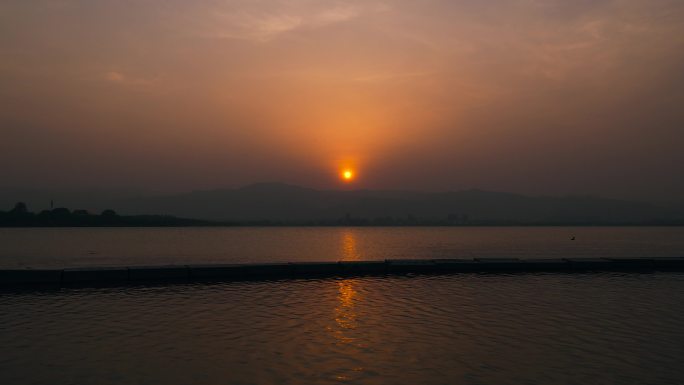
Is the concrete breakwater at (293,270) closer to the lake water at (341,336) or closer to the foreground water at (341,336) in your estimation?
the lake water at (341,336)

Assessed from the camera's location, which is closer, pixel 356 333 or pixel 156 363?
pixel 156 363

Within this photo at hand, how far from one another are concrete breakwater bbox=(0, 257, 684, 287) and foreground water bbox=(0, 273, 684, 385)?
11.8ft

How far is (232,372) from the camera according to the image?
1239 cm

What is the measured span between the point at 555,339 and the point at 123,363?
12.9m

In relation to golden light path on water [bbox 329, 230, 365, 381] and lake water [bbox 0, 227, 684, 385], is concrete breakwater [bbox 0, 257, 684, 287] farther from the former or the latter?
golden light path on water [bbox 329, 230, 365, 381]

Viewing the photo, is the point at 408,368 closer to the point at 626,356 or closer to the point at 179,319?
the point at 626,356

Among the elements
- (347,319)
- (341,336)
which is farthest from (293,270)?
(341,336)

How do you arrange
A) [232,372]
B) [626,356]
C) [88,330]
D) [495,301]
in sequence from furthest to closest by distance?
1. [495,301]
2. [88,330]
3. [626,356]
4. [232,372]

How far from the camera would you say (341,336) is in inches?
643

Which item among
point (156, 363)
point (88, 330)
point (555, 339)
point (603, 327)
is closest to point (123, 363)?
point (156, 363)

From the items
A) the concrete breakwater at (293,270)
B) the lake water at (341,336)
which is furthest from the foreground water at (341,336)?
the concrete breakwater at (293,270)

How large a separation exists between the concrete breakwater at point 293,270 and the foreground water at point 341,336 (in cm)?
358

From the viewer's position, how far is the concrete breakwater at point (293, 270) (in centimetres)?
2872

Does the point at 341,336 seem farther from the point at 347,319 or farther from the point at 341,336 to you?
the point at 347,319
